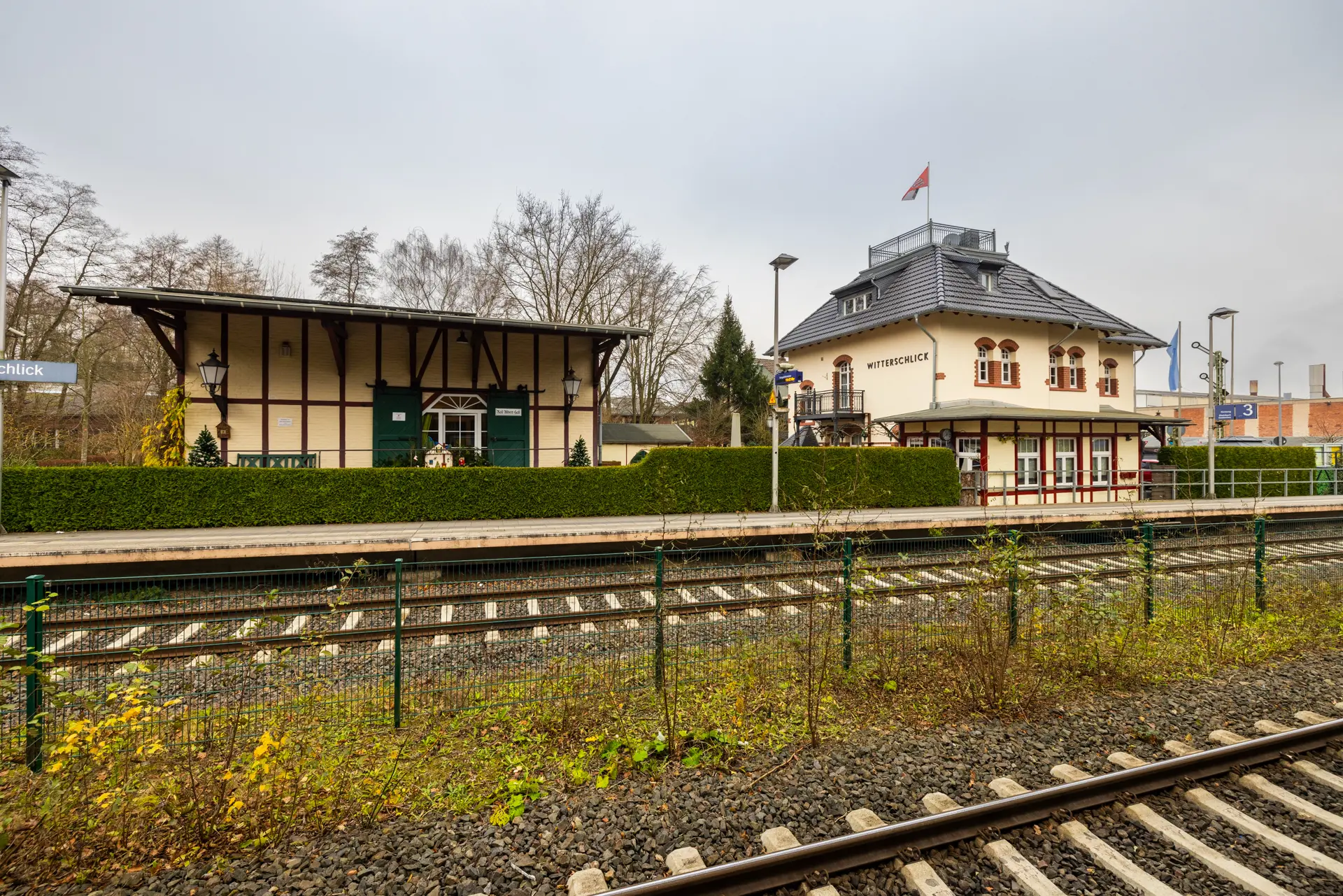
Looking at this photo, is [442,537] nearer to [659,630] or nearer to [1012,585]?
[659,630]

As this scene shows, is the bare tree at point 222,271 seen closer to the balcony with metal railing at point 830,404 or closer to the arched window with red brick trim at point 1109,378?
the balcony with metal railing at point 830,404

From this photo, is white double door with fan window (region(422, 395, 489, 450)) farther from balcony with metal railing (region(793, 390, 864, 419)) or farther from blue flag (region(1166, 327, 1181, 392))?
blue flag (region(1166, 327, 1181, 392))

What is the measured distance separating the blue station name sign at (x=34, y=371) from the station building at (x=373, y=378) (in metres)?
4.56

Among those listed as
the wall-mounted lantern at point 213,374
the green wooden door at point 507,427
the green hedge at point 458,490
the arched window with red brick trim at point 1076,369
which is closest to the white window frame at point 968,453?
the green hedge at point 458,490

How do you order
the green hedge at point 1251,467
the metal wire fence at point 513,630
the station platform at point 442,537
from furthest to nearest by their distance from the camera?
the green hedge at point 1251,467, the station platform at point 442,537, the metal wire fence at point 513,630

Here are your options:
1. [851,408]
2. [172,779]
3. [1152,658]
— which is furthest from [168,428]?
[851,408]

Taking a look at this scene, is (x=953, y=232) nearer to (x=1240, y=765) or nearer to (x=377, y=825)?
(x=1240, y=765)

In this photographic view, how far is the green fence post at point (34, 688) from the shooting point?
13.9 ft

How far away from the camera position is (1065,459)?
22391 millimetres

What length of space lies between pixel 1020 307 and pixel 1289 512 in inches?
423

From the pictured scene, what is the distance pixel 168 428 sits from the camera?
51.6ft

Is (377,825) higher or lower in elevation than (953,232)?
lower

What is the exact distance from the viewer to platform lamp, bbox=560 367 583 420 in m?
18.9

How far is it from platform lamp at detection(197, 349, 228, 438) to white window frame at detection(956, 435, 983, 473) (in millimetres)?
22436
